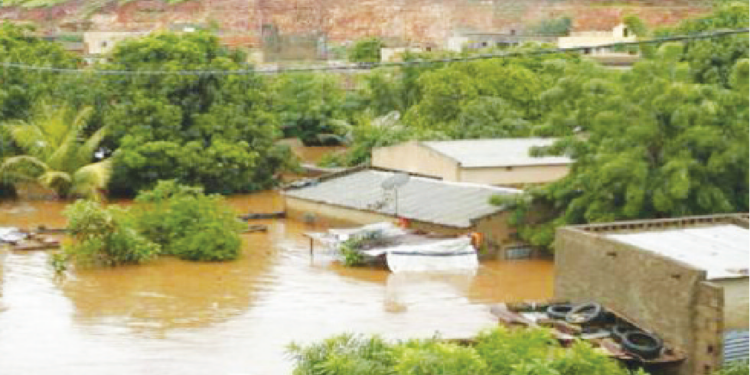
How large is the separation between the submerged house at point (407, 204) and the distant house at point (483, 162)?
68 cm

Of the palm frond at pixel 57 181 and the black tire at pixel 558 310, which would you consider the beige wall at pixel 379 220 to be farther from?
the black tire at pixel 558 310

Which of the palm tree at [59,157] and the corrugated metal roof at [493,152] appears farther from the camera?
the palm tree at [59,157]

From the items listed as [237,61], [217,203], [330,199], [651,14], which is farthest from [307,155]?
[651,14]

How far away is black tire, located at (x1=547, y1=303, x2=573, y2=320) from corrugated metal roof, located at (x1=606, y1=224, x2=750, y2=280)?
1.11m

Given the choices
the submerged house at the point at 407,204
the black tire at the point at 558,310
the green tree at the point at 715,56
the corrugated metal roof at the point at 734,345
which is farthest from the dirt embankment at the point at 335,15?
the corrugated metal roof at the point at 734,345

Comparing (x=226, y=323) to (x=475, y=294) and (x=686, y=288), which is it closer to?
(x=475, y=294)

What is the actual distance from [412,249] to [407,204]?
11.5 ft

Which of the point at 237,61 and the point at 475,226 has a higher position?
the point at 237,61

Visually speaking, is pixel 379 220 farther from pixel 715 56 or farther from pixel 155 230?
pixel 715 56

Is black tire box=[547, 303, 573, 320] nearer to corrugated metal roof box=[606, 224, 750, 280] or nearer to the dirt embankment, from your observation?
corrugated metal roof box=[606, 224, 750, 280]

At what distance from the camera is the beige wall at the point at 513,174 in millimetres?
27062

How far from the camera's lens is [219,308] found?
746 inches

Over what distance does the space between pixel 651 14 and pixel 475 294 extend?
2590 inches

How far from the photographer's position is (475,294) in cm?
2023
